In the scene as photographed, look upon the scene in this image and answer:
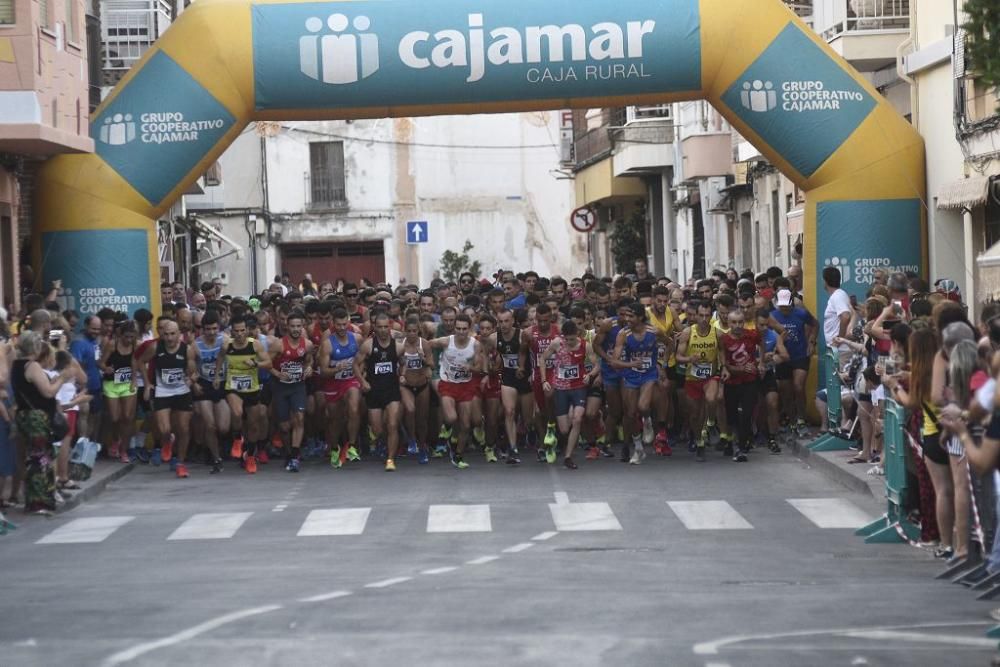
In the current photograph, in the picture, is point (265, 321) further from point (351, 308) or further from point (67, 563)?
point (67, 563)

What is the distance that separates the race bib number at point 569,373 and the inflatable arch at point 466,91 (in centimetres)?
322

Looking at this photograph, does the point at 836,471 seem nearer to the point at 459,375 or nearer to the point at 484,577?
the point at 459,375

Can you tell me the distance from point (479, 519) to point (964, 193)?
8235 mm

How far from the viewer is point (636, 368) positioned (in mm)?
20984

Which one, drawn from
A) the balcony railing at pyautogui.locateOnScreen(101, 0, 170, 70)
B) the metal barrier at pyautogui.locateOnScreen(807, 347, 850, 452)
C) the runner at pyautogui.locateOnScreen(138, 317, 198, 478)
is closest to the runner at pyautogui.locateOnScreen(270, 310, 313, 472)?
the runner at pyautogui.locateOnScreen(138, 317, 198, 478)

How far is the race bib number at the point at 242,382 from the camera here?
21.2m

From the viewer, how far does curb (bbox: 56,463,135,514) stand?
58.9 ft

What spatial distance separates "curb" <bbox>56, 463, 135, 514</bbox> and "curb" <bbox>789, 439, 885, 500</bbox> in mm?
7130

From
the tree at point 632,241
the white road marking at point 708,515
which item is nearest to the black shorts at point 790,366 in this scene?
the white road marking at point 708,515

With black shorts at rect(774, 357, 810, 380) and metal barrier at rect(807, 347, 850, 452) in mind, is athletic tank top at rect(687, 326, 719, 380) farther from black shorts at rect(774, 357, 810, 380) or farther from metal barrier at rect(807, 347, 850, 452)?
metal barrier at rect(807, 347, 850, 452)

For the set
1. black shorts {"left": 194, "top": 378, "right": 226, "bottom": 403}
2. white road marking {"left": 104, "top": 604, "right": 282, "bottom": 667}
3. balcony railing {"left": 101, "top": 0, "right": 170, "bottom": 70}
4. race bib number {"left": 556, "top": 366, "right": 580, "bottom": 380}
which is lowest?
white road marking {"left": 104, "top": 604, "right": 282, "bottom": 667}

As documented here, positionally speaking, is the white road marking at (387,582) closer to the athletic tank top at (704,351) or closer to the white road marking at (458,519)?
the white road marking at (458,519)

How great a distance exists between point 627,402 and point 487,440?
163 cm

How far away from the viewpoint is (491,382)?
70.1 feet
